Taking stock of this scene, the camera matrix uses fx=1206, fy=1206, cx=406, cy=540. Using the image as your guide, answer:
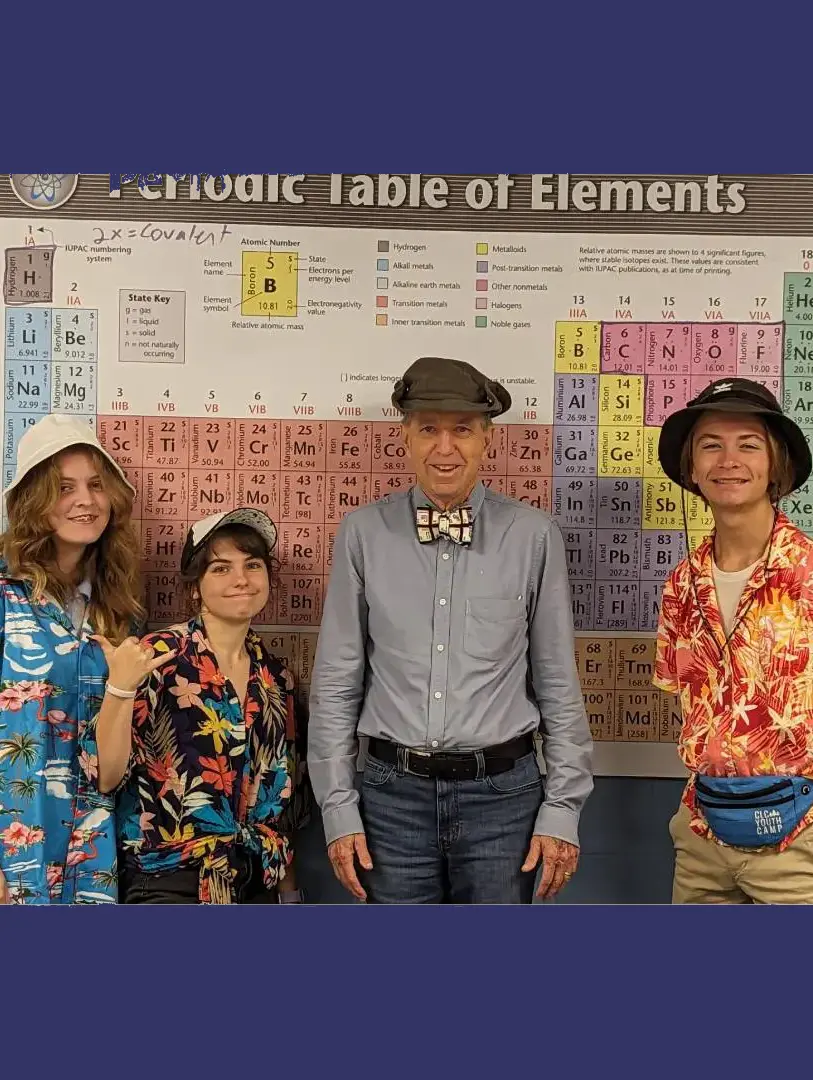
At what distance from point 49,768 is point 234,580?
61 centimetres

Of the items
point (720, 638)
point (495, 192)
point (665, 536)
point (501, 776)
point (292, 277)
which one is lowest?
point (501, 776)

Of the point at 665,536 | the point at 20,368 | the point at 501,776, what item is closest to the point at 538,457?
the point at 665,536

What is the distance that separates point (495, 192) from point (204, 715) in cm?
154

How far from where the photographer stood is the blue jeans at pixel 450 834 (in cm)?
273

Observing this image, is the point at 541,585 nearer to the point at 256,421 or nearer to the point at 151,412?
the point at 256,421

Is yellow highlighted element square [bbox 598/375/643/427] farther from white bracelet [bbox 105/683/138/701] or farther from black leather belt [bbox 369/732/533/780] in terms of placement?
white bracelet [bbox 105/683/138/701]

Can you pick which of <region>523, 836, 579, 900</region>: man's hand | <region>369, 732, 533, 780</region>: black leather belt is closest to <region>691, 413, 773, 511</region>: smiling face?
<region>369, 732, 533, 780</region>: black leather belt

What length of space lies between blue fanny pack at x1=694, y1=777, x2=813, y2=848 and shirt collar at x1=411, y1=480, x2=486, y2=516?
82cm

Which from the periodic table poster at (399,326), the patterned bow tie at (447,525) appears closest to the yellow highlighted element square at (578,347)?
the periodic table poster at (399,326)

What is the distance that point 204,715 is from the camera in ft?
9.33

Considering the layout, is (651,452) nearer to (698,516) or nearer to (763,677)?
(698,516)

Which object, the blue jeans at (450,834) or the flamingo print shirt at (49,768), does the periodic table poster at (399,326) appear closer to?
the flamingo print shirt at (49,768)

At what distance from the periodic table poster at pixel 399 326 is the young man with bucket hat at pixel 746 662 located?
1.26 feet

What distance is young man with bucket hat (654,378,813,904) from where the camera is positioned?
267cm
